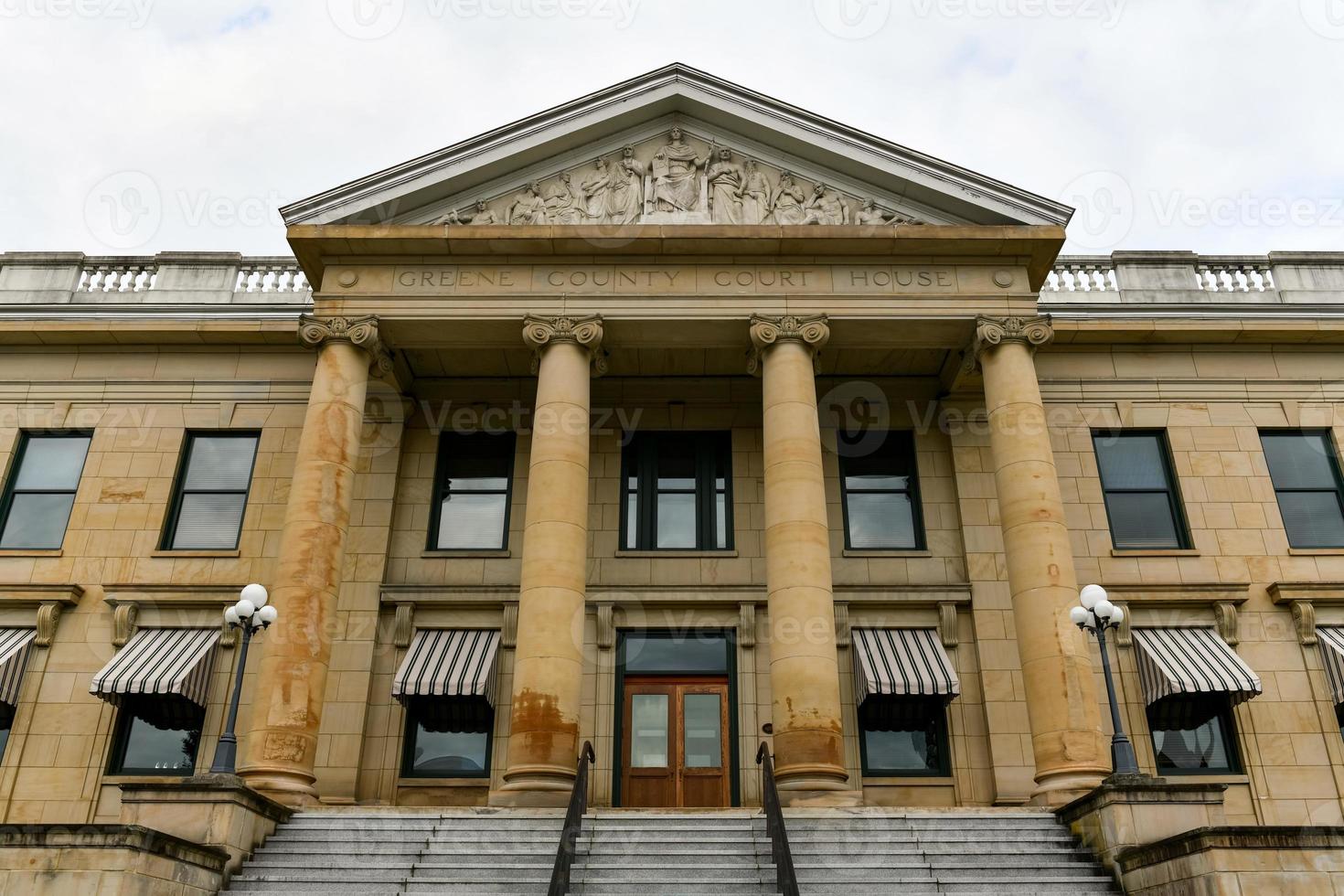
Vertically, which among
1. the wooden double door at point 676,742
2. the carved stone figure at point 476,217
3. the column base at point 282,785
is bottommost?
the column base at point 282,785

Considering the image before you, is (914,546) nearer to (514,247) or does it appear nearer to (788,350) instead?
(788,350)

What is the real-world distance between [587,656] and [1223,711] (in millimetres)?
12308

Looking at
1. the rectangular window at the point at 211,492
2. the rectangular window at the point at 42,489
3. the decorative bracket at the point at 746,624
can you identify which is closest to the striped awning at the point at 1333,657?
the decorative bracket at the point at 746,624

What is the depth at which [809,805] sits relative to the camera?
51.1 feet

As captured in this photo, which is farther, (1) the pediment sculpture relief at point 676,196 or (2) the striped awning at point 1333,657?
(1) the pediment sculpture relief at point 676,196

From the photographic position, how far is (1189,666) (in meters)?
19.2

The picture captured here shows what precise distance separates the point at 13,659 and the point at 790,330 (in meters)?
16.2

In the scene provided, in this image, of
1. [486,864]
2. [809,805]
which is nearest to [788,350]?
[809,805]

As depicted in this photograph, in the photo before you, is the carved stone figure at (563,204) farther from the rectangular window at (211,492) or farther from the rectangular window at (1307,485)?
the rectangular window at (1307,485)

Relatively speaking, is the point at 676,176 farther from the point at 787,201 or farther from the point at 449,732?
the point at 449,732

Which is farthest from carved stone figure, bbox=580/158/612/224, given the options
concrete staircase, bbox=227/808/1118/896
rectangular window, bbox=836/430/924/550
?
concrete staircase, bbox=227/808/1118/896

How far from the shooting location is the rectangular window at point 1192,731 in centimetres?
1930

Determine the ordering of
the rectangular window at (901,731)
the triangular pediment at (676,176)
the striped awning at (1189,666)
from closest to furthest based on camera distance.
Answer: the striped awning at (1189,666) < the rectangular window at (901,731) < the triangular pediment at (676,176)

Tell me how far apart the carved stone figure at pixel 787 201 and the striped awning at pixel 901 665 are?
8.42 m
